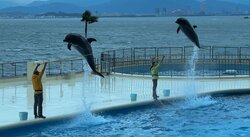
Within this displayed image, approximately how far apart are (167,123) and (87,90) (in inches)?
207

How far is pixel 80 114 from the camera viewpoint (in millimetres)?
15828

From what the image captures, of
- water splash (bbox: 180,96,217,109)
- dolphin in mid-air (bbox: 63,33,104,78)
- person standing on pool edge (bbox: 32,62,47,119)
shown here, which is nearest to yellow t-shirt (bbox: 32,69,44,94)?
person standing on pool edge (bbox: 32,62,47,119)

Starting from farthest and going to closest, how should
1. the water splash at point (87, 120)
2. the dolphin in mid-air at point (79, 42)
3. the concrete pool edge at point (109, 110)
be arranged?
the water splash at point (87, 120), the dolphin in mid-air at point (79, 42), the concrete pool edge at point (109, 110)

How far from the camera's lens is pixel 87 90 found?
20.4m

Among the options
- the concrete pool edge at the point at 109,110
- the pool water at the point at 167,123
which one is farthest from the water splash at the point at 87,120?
the concrete pool edge at the point at 109,110

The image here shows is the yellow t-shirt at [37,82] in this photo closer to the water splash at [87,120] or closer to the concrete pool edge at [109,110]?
the concrete pool edge at [109,110]

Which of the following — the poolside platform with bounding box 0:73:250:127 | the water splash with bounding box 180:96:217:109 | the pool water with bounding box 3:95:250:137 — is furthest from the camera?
the water splash with bounding box 180:96:217:109

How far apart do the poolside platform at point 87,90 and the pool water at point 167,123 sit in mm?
518

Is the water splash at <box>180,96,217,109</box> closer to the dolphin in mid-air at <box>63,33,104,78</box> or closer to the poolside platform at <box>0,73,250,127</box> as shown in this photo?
the poolside platform at <box>0,73,250,127</box>

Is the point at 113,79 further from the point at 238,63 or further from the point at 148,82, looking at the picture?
the point at 238,63

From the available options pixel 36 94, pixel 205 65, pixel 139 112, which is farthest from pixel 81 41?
pixel 205 65

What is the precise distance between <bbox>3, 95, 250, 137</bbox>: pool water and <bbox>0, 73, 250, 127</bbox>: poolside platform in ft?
1.70

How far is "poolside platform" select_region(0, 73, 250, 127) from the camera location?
16359 millimetres

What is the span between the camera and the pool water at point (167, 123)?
47.7 feet
